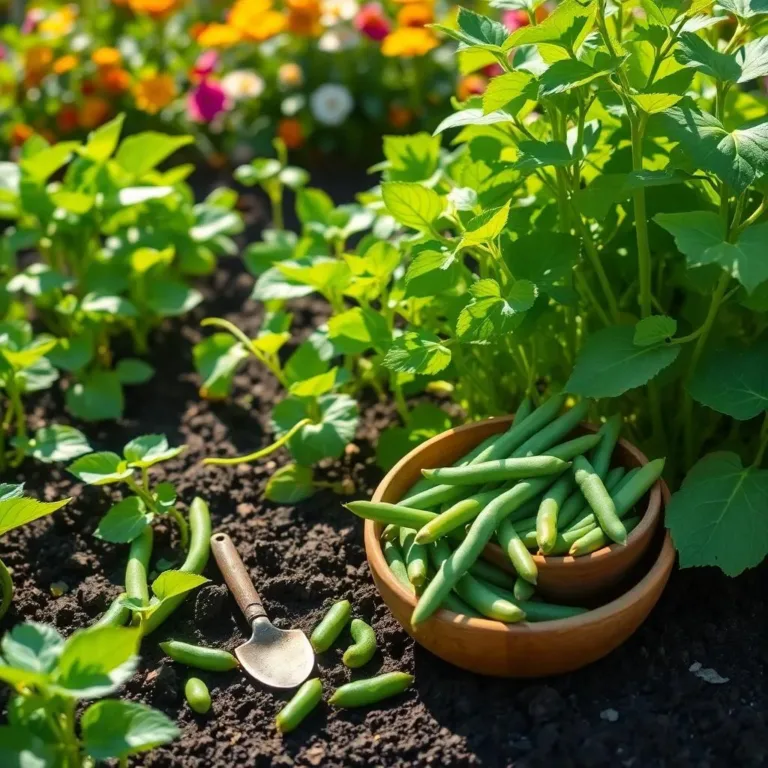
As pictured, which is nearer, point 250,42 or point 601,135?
point 601,135

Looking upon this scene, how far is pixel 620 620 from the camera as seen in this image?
6.11ft

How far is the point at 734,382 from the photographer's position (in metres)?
2.07

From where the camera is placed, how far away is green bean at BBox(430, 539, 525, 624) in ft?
6.04

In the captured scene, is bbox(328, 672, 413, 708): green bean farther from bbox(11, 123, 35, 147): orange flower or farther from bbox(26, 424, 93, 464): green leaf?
bbox(11, 123, 35, 147): orange flower

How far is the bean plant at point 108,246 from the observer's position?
2934 millimetres

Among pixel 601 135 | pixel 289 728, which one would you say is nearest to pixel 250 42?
pixel 601 135

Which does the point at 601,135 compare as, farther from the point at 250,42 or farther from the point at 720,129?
the point at 250,42

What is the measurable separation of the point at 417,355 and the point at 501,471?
318 mm

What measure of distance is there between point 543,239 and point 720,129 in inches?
16.8

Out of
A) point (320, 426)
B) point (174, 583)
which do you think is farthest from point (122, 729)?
point (320, 426)

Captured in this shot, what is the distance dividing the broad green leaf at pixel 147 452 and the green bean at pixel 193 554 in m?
0.20

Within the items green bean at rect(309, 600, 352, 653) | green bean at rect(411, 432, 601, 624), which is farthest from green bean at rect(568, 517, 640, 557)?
green bean at rect(309, 600, 352, 653)

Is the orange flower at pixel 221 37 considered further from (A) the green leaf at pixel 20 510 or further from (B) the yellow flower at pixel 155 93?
(A) the green leaf at pixel 20 510

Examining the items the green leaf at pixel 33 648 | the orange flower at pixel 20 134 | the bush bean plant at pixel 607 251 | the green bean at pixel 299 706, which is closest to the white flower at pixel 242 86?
the orange flower at pixel 20 134
